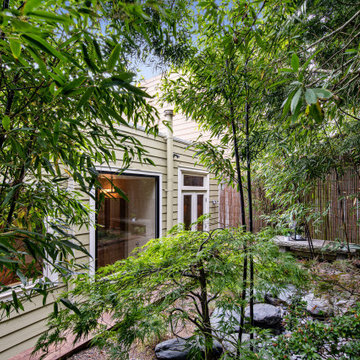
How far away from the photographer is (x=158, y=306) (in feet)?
3.14

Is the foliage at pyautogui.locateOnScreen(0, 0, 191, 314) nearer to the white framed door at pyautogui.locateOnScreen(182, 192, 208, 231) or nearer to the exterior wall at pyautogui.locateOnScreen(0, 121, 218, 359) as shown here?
the exterior wall at pyautogui.locateOnScreen(0, 121, 218, 359)

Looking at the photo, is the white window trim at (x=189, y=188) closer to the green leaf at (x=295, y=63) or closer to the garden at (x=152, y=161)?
the garden at (x=152, y=161)

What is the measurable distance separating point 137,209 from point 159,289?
8.15ft

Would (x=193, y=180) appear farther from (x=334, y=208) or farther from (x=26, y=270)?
(x=26, y=270)

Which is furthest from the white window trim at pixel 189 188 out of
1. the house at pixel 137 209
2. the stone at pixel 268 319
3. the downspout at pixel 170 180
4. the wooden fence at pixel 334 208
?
the stone at pixel 268 319

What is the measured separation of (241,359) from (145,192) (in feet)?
9.40

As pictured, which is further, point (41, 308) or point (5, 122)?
point (41, 308)

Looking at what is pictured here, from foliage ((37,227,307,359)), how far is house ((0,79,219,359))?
1251 millimetres

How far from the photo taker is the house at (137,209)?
6.36 feet

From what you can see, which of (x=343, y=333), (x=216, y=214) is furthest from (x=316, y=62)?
(x=216, y=214)

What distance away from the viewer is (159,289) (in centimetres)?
109

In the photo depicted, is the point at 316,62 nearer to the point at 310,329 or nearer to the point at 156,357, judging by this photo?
the point at 310,329

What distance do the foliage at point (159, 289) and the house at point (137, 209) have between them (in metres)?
1.25

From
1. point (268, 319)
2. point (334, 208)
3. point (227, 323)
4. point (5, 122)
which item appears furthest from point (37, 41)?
point (334, 208)
